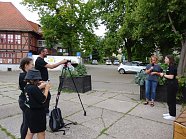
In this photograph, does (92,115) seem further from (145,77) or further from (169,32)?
(169,32)

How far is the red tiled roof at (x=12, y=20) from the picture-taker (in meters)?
34.9

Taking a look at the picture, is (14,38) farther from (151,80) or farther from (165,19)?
(151,80)

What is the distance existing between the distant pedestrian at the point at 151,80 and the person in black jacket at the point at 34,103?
4920 mm

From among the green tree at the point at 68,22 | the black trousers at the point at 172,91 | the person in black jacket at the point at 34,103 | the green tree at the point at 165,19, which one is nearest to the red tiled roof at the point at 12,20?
the green tree at the point at 68,22

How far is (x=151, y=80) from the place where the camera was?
827 cm

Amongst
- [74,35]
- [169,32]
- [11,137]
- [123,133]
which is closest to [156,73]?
[123,133]

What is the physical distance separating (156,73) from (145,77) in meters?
1.32

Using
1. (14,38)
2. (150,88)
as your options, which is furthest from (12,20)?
(150,88)

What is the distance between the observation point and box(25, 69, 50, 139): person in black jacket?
12.3 feet

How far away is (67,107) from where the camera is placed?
769 centimetres

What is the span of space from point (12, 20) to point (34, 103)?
3484cm

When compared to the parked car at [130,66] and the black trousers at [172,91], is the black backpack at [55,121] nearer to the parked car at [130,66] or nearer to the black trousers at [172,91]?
the black trousers at [172,91]

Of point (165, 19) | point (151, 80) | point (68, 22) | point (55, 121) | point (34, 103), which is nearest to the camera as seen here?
point (34, 103)

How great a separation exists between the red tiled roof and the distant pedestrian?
29903mm
